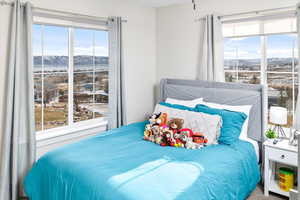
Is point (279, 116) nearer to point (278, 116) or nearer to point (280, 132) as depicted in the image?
point (278, 116)

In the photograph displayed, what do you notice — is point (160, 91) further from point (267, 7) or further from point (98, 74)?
point (267, 7)

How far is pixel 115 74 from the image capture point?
11.8 ft

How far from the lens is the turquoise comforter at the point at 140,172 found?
184cm

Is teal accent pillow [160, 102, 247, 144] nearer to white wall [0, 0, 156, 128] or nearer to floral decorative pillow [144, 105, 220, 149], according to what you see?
floral decorative pillow [144, 105, 220, 149]

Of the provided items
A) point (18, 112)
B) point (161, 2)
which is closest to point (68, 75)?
point (18, 112)

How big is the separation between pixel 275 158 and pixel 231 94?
95cm

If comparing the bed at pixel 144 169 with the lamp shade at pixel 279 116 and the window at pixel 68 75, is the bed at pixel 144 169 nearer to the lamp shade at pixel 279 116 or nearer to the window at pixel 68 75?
the lamp shade at pixel 279 116

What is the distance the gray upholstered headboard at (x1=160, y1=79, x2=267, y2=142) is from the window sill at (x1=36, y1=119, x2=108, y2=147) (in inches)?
45.9

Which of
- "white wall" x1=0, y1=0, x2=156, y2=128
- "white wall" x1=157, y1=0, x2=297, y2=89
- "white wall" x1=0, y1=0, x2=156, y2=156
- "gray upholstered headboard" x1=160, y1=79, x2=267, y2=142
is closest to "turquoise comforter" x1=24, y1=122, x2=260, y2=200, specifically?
"gray upholstered headboard" x1=160, y1=79, x2=267, y2=142

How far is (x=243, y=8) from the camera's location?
3.31 meters

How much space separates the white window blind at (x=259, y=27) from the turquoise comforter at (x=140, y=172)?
1.41 meters

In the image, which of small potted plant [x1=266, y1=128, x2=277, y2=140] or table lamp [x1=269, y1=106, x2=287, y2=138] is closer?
table lamp [x1=269, y1=106, x2=287, y2=138]

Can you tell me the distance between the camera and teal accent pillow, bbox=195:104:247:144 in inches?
112

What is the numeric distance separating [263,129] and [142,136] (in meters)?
1.48
